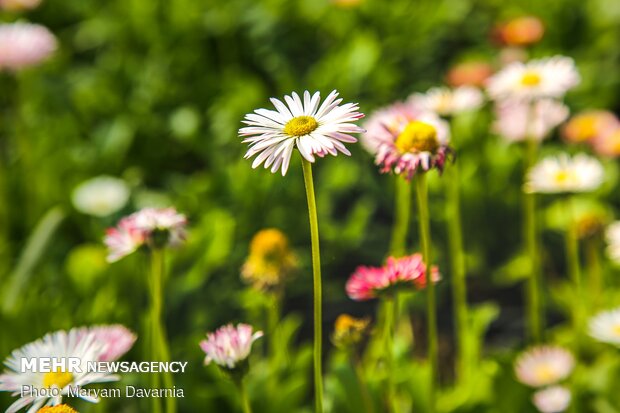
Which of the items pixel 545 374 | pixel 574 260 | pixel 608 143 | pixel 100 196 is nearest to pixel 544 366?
pixel 545 374

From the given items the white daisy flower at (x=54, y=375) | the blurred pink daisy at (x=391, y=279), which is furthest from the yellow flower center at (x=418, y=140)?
the white daisy flower at (x=54, y=375)

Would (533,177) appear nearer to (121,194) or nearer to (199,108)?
(121,194)

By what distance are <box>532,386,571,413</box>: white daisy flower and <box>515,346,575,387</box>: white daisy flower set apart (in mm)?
14

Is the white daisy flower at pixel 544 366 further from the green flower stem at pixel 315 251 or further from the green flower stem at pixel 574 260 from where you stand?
the green flower stem at pixel 315 251

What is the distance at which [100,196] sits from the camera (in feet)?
5.20

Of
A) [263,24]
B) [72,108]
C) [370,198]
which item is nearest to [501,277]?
[370,198]

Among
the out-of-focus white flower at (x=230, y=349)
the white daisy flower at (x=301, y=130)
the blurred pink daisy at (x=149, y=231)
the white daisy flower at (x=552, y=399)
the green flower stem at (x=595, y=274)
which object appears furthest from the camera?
the green flower stem at (x=595, y=274)

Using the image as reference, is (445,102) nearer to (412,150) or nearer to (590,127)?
(412,150)

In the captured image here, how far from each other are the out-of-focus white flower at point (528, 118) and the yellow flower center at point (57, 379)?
80cm

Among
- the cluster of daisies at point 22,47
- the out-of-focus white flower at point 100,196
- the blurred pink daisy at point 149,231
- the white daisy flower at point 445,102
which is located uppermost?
the cluster of daisies at point 22,47

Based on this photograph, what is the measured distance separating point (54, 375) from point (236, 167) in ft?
3.52

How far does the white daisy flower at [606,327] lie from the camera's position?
3.30 feet

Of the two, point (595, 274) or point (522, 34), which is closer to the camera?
point (595, 274)

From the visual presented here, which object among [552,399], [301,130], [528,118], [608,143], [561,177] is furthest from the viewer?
[608,143]
